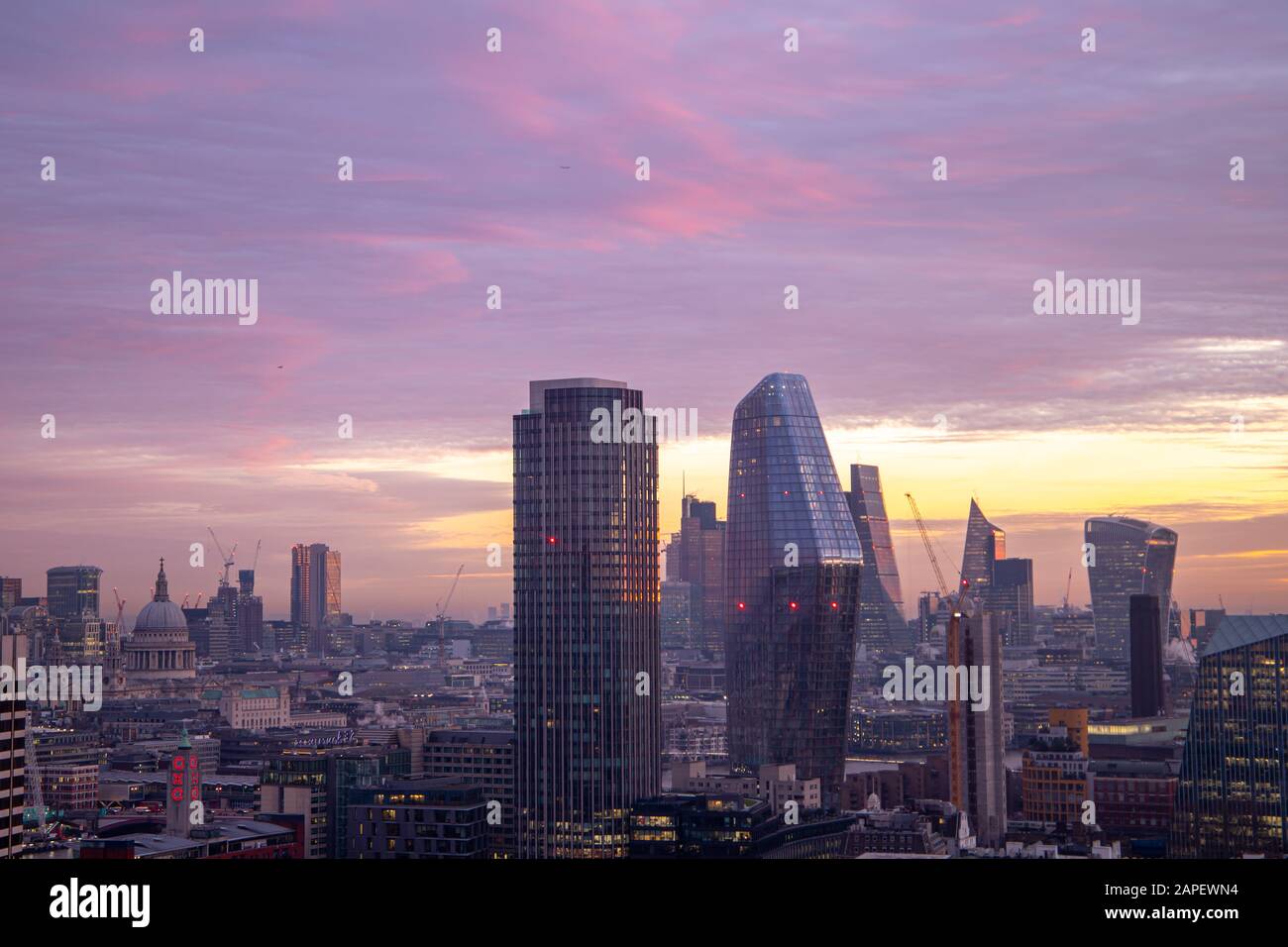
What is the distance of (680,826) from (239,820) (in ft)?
103

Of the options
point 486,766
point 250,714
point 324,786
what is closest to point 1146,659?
point 486,766

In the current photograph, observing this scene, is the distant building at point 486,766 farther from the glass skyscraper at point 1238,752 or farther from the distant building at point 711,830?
the glass skyscraper at point 1238,752

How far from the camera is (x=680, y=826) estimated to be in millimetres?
96000

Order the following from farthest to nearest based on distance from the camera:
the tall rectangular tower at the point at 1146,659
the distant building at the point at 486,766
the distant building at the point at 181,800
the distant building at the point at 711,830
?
1. the tall rectangular tower at the point at 1146,659
2. the distant building at the point at 486,766
3. the distant building at the point at 181,800
4. the distant building at the point at 711,830

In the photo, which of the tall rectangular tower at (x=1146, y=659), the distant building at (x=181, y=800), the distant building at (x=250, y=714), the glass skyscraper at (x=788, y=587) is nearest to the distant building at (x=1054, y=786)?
the glass skyscraper at (x=788, y=587)

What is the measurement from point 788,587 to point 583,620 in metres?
43.6

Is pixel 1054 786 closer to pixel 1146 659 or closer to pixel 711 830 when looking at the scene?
pixel 711 830

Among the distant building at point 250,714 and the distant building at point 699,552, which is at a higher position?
the distant building at point 699,552

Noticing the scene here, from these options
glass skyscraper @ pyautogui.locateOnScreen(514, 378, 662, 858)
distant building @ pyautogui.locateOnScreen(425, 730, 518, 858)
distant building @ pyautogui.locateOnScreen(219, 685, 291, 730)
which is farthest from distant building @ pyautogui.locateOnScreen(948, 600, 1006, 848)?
distant building @ pyautogui.locateOnScreen(219, 685, 291, 730)

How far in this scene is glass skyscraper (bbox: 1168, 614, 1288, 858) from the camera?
9850 cm

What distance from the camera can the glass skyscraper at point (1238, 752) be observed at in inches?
3878

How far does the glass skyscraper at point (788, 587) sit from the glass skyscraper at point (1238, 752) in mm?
42443
